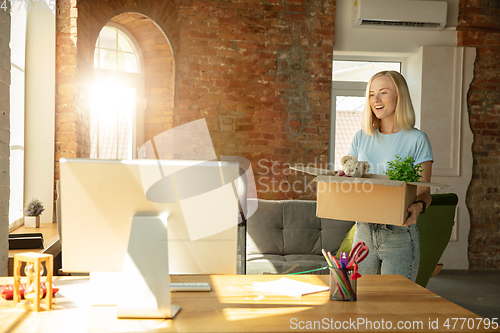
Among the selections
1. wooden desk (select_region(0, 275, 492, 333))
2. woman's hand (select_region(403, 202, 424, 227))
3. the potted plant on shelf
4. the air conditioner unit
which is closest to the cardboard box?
woman's hand (select_region(403, 202, 424, 227))

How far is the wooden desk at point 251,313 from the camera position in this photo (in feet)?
3.52

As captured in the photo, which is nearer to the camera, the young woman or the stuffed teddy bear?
the stuffed teddy bear

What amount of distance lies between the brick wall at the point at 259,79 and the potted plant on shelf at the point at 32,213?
4.96ft

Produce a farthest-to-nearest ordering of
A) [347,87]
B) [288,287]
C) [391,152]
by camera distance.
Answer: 1. [347,87]
2. [391,152]
3. [288,287]

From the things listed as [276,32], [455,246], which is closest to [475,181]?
[455,246]

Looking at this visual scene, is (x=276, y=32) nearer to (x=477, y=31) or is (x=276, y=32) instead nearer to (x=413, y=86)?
(x=413, y=86)

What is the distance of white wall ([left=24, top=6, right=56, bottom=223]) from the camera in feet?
11.6

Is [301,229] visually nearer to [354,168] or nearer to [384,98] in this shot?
[384,98]

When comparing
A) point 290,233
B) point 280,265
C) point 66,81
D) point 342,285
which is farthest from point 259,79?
point 342,285

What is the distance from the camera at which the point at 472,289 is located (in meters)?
4.02

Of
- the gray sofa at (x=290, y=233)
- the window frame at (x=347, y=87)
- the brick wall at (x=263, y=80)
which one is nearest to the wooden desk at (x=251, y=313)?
the gray sofa at (x=290, y=233)

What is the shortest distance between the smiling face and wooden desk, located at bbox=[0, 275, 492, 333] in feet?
2.68

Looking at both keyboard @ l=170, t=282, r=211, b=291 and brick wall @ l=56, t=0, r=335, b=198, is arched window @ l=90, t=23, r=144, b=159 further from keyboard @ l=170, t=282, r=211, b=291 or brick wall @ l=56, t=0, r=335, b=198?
keyboard @ l=170, t=282, r=211, b=291

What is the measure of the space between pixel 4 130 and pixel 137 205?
1289mm
